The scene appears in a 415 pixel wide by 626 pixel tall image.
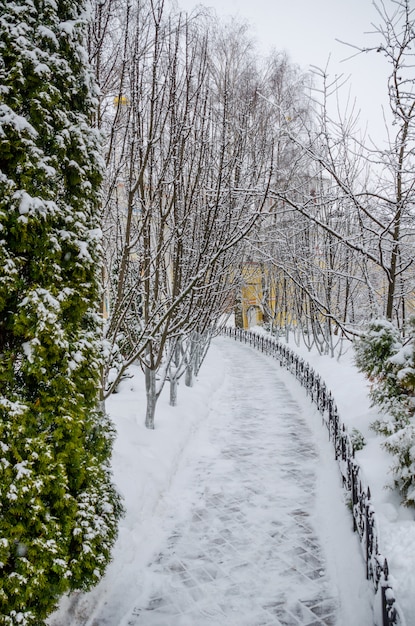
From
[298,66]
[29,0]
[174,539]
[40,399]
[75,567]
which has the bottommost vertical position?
[174,539]

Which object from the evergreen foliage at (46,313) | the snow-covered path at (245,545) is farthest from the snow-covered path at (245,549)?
the evergreen foliage at (46,313)

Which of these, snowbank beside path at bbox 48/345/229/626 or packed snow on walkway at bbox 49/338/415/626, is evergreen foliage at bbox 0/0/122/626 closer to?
snowbank beside path at bbox 48/345/229/626

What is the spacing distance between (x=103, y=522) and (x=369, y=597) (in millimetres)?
2592

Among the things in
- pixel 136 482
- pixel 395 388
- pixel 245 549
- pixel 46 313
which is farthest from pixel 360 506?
pixel 46 313

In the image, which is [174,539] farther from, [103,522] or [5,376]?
[5,376]

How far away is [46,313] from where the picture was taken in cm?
360

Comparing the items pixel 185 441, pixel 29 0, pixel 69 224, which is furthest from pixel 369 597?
pixel 29 0

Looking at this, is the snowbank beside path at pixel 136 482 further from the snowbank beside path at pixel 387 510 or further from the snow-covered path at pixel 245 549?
the snowbank beside path at pixel 387 510

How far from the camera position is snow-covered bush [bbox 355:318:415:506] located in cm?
527

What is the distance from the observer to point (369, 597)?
4.25 metres

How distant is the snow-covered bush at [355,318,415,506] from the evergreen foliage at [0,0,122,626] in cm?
341

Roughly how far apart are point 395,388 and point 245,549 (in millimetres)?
2934

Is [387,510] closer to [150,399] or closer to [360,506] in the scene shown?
[360,506]

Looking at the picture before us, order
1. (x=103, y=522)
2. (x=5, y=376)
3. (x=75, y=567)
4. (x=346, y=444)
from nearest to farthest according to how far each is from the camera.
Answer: (x=5, y=376), (x=75, y=567), (x=103, y=522), (x=346, y=444)
